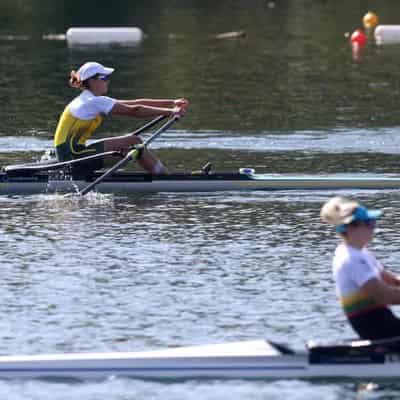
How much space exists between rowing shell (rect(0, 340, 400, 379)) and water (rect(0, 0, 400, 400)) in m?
0.10

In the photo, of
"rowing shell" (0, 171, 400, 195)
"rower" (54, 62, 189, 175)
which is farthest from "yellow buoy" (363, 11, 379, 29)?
"rower" (54, 62, 189, 175)

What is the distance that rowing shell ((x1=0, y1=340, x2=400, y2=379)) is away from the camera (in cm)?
1085

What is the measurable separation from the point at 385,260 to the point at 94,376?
4936 millimetres

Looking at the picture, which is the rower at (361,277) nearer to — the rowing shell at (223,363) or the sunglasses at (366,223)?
the sunglasses at (366,223)

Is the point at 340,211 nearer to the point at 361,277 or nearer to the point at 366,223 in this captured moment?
the point at 366,223

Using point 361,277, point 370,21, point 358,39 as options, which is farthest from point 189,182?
point 370,21

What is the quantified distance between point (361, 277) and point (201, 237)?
238 inches

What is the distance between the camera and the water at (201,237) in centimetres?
1254

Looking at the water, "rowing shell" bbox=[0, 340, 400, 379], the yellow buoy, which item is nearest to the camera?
"rowing shell" bbox=[0, 340, 400, 379]

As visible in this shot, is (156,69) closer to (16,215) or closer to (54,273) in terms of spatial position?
(16,215)

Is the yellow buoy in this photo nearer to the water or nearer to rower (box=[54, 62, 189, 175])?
the water

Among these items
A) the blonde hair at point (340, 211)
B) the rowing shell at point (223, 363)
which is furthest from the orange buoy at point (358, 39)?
the blonde hair at point (340, 211)

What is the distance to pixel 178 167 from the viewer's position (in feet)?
69.9

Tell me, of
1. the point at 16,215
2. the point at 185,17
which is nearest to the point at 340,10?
the point at 185,17
